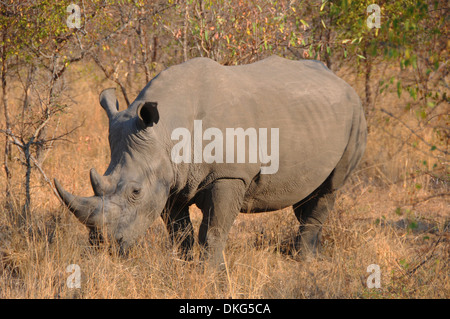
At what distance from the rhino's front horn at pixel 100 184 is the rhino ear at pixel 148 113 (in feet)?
1.69

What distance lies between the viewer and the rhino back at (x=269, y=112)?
5348 millimetres

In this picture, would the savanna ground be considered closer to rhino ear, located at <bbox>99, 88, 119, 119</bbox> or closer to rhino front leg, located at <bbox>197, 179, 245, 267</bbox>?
rhino front leg, located at <bbox>197, 179, 245, 267</bbox>

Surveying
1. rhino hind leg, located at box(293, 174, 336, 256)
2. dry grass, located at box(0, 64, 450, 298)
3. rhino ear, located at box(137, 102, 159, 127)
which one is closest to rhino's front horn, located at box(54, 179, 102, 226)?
Result: dry grass, located at box(0, 64, 450, 298)

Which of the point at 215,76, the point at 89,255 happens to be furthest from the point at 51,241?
the point at 215,76

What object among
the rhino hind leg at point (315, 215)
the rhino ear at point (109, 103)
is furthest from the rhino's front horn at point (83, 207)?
the rhino hind leg at point (315, 215)

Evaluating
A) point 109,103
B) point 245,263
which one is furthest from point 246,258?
point 109,103

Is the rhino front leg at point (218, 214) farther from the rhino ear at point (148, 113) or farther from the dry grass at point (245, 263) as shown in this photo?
the rhino ear at point (148, 113)

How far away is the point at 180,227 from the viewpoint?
5.77 meters

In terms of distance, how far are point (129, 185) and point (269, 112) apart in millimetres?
1413

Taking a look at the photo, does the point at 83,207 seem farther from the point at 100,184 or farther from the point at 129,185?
the point at 129,185

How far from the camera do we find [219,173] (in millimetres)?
5371

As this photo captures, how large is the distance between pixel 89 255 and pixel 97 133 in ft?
16.3
